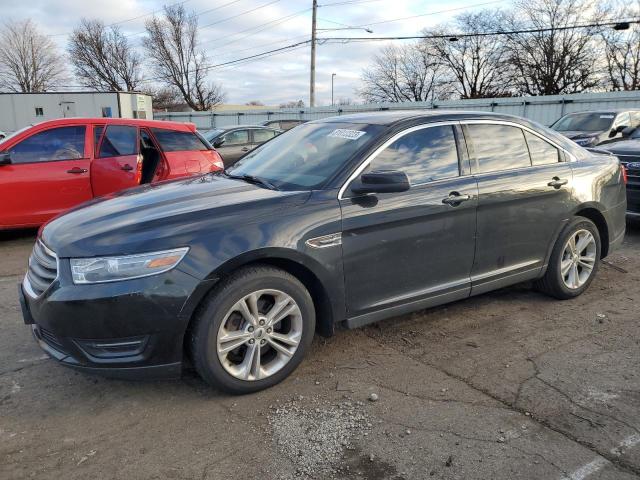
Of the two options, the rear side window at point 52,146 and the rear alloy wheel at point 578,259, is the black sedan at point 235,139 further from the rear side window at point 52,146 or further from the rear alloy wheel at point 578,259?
the rear alloy wheel at point 578,259

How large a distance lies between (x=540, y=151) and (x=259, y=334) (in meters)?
2.88

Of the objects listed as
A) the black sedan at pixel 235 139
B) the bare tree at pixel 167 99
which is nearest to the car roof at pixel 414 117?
the black sedan at pixel 235 139

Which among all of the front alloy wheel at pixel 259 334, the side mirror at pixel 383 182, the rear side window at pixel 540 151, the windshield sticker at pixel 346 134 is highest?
the windshield sticker at pixel 346 134

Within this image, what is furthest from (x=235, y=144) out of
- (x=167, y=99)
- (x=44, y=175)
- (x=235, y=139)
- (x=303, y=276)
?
(x=167, y=99)

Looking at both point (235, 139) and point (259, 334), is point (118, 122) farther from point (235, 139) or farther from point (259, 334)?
point (235, 139)

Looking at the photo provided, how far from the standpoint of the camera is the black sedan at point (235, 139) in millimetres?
12632

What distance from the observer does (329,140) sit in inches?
152

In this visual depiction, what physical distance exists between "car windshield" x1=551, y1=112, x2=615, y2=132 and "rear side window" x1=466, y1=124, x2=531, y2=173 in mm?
9661

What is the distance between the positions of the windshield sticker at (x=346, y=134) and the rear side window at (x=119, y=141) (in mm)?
4234

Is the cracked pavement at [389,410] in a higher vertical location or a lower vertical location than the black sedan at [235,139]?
lower

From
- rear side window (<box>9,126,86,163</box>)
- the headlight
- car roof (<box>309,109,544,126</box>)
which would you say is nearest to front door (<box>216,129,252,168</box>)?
rear side window (<box>9,126,86,163</box>)

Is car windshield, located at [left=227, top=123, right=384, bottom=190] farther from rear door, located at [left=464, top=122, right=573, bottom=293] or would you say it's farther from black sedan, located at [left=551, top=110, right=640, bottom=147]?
black sedan, located at [left=551, top=110, right=640, bottom=147]

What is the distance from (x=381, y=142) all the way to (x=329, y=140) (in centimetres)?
47

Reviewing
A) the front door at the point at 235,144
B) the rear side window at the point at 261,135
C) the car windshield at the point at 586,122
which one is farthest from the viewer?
the rear side window at the point at 261,135
